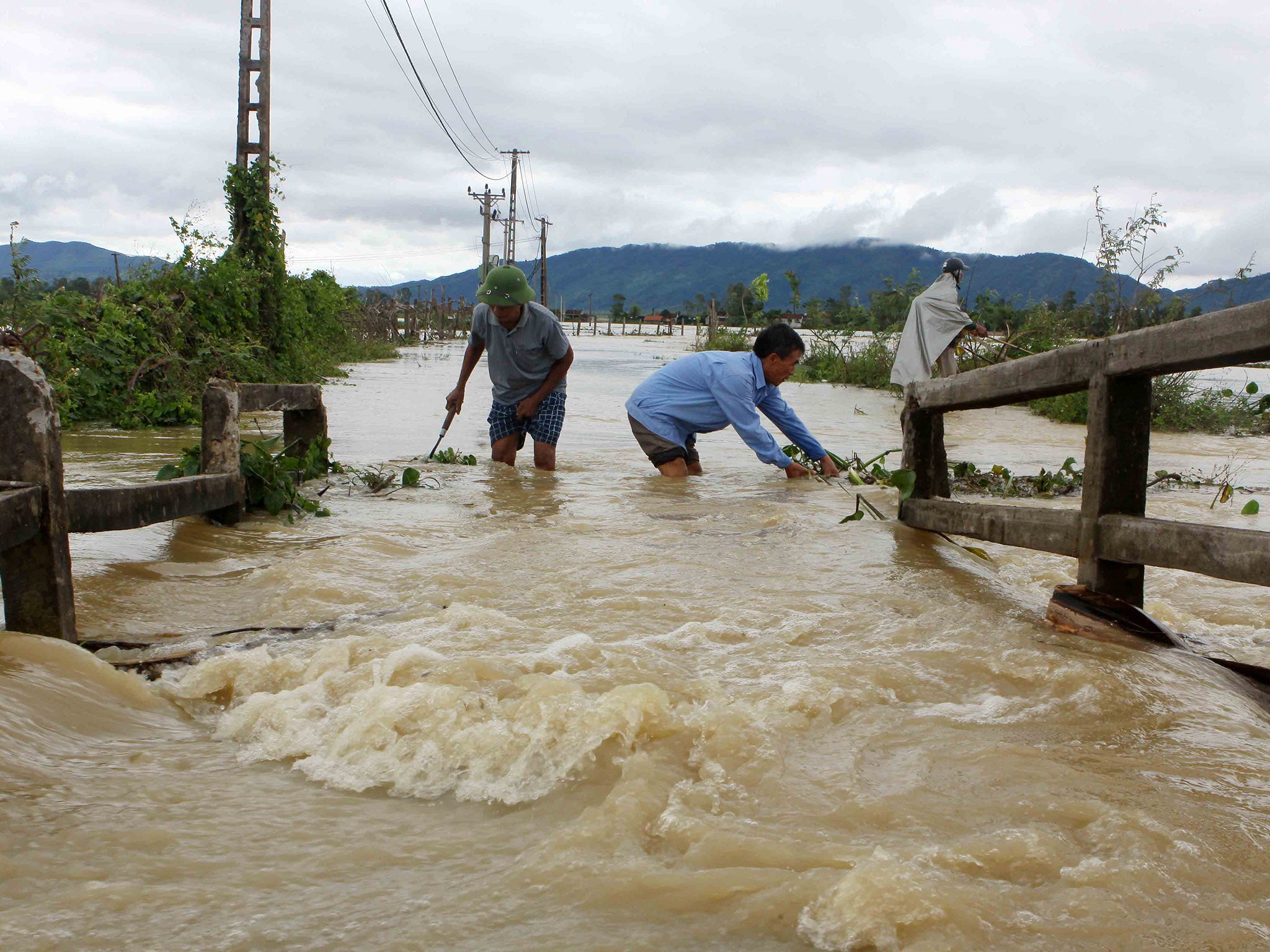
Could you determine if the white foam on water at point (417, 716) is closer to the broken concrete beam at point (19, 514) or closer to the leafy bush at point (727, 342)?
the broken concrete beam at point (19, 514)

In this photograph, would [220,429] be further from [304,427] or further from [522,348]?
[522,348]

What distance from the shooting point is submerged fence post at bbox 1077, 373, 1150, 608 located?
3.16m

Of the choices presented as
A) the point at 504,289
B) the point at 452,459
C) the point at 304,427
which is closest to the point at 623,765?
the point at 304,427

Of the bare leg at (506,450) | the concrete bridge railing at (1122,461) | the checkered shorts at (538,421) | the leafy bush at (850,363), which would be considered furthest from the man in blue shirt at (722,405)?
the leafy bush at (850,363)

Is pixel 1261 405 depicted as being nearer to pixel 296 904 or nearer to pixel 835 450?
pixel 296 904

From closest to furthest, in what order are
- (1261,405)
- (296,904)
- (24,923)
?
(24,923), (296,904), (1261,405)

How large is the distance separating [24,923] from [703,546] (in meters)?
3.47

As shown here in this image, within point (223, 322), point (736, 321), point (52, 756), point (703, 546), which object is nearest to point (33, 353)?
point (223, 322)

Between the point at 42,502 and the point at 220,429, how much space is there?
2091 millimetres

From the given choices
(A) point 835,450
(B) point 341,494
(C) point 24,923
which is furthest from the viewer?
(A) point 835,450

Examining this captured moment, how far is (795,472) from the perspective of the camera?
22.7ft

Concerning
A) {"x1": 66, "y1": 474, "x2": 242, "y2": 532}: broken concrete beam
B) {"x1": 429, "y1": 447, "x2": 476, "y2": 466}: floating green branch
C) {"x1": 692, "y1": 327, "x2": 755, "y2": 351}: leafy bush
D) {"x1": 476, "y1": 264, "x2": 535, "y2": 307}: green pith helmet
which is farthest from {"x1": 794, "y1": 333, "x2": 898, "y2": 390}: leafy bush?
{"x1": 66, "y1": 474, "x2": 242, "y2": 532}: broken concrete beam

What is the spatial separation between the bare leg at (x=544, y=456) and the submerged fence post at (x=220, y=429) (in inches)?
116

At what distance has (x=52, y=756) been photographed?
6.75 ft
